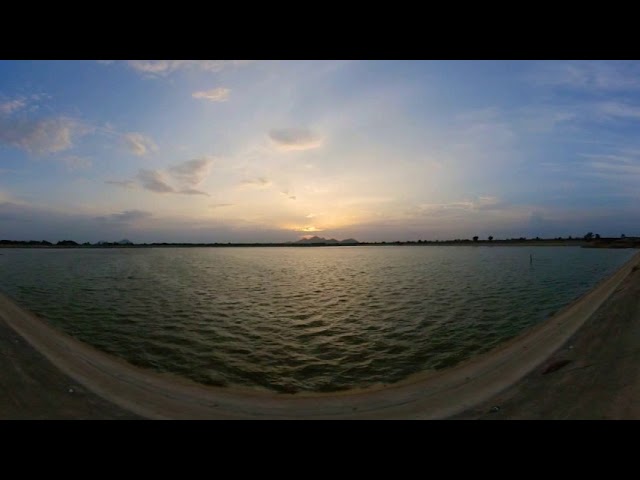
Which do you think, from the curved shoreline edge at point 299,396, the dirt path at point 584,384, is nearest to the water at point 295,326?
the curved shoreline edge at point 299,396

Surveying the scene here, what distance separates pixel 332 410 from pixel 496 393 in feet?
12.5

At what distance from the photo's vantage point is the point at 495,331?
15.4 m

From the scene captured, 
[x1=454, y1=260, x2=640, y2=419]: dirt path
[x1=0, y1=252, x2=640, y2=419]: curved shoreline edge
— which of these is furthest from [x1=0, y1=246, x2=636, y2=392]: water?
[x1=454, y1=260, x2=640, y2=419]: dirt path

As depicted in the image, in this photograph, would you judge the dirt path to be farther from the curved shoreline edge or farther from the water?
the water

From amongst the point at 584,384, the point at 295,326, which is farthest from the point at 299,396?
the point at 295,326

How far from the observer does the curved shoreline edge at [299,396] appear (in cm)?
670

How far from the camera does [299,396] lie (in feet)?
27.9

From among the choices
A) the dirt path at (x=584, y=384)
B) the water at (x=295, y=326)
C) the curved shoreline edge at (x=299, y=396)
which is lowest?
the water at (x=295, y=326)

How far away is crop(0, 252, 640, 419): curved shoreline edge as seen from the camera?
6.70 meters

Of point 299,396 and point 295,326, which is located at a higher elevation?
point 299,396

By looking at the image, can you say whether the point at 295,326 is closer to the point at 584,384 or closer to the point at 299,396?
the point at 299,396

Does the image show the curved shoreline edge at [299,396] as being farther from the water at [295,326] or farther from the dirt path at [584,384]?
the water at [295,326]
